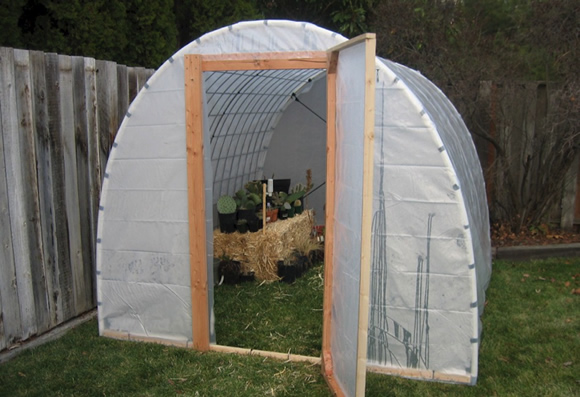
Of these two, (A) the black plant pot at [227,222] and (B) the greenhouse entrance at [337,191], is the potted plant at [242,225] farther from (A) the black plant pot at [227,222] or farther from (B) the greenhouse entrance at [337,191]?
(B) the greenhouse entrance at [337,191]

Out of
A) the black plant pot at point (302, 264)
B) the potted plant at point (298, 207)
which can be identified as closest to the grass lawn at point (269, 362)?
the black plant pot at point (302, 264)

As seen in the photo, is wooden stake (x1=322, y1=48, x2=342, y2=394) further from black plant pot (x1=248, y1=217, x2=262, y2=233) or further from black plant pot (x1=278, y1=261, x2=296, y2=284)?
black plant pot (x1=248, y1=217, x2=262, y2=233)

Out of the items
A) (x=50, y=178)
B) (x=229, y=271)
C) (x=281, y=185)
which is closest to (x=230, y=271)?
(x=229, y=271)

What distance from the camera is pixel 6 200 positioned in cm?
422

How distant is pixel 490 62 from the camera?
25.5ft

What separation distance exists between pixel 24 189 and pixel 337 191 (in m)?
2.35

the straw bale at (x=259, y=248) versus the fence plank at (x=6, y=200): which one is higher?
the fence plank at (x=6, y=200)

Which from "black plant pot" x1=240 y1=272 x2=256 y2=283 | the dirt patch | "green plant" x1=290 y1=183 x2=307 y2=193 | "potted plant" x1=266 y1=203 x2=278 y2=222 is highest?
"green plant" x1=290 y1=183 x2=307 y2=193

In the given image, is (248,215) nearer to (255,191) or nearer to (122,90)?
(255,191)

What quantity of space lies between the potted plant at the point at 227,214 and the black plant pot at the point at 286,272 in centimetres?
71

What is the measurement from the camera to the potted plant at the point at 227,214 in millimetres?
6547

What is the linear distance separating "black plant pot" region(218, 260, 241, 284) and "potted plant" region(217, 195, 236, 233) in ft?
1.40

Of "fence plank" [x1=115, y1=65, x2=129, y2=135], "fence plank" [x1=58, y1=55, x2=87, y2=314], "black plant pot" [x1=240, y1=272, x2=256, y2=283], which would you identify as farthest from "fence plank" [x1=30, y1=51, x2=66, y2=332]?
"black plant pot" [x1=240, y1=272, x2=256, y2=283]

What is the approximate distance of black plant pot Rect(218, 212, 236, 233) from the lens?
6.59 metres
